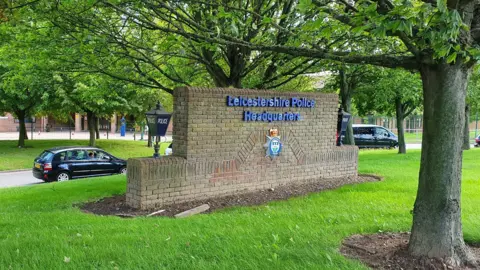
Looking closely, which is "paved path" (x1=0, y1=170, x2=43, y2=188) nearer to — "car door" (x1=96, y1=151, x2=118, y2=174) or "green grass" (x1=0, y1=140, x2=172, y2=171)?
"green grass" (x1=0, y1=140, x2=172, y2=171)

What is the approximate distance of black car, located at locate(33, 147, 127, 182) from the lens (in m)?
15.4

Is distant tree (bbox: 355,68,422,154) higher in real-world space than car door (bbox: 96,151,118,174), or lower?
higher

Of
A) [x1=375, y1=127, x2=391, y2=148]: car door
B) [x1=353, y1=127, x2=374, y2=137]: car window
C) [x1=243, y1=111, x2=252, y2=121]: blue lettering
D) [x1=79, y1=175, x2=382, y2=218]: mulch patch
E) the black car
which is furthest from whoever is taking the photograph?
[x1=375, y1=127, x2=391, y2=148]: car door

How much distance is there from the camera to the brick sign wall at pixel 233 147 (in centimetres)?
795

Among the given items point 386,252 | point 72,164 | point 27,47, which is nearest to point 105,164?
point 72,164

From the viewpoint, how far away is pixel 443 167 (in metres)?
4.39

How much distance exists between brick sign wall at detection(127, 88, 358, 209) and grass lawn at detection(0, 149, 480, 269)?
3.79 feet

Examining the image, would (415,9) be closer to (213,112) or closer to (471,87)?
(213,112)

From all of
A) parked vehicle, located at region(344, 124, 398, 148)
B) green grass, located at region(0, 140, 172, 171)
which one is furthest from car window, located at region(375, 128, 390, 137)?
green grass, located at region(0, 140, 172, 171)

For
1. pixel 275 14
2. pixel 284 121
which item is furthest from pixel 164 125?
pixel 275 14

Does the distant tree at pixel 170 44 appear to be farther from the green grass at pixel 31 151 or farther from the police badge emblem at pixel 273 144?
the green grass at pixel 31 151

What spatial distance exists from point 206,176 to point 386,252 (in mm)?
4479

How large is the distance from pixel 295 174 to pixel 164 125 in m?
3.55

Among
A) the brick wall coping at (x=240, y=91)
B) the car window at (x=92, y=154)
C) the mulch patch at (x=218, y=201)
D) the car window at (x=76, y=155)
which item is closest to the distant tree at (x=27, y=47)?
the brick wall coping at (x=240, y=91)
